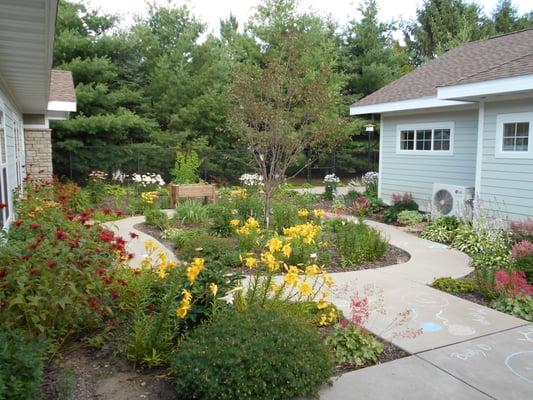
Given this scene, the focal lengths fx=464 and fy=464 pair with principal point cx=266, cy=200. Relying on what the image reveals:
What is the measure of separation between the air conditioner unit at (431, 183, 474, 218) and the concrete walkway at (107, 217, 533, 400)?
324 centimetres

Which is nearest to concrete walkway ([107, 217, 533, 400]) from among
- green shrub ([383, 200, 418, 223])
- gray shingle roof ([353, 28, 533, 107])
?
green shrub ([383, 200, 418, 223])

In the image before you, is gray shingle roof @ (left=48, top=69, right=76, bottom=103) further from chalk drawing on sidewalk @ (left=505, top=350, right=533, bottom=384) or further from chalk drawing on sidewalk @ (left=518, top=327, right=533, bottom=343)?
chalk drawing on sidewalk @ (left=505, top=350, right=533, bottom=384)

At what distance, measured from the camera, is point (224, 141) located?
69.3 feet

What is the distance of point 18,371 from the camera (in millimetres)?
2355

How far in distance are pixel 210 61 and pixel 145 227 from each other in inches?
539

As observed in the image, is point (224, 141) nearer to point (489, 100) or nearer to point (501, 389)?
point (489, 100)

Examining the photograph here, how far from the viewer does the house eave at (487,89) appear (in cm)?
707

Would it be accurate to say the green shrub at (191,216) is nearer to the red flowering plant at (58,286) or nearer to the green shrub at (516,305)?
the red flowering plant at (58,286)

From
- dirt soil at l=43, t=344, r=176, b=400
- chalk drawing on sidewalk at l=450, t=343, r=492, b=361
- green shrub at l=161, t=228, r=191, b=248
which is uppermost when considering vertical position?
green shrub at l=161, t=228, r=191, b=248

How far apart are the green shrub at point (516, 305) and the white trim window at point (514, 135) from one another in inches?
151

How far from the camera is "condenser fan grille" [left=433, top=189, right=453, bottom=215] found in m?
9.27

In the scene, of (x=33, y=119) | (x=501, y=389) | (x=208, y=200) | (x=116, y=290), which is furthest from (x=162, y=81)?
(x=501, y=389)

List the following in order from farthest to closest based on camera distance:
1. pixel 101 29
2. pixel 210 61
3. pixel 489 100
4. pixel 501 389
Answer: pixel 210 61, pixel 101 29, pixel 489 100, pixel 501 389

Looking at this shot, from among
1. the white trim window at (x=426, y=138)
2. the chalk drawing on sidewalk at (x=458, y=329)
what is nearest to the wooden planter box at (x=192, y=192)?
the white trim window at (x=426, y=138)
